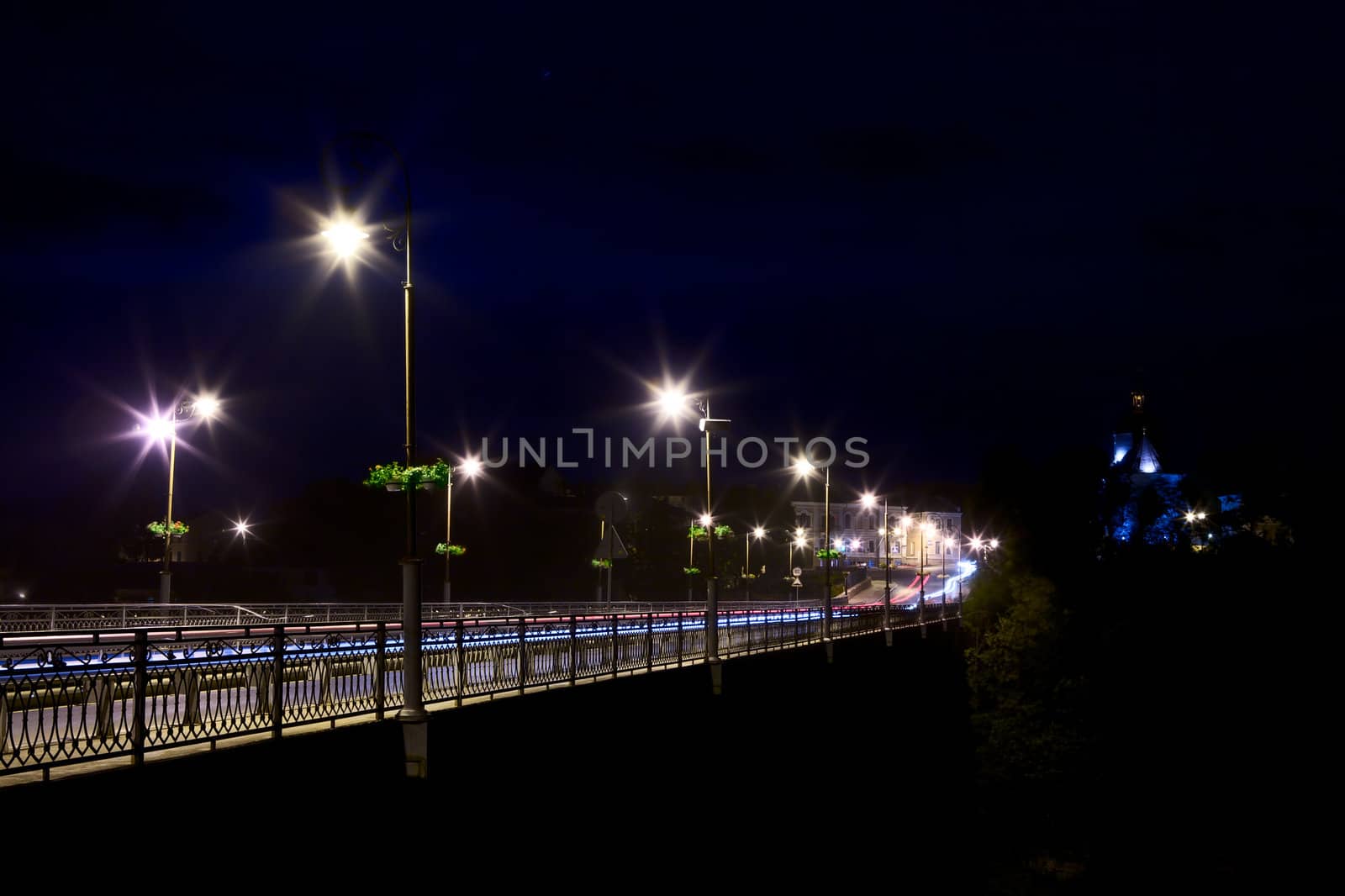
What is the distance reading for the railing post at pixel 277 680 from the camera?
54.3 ft

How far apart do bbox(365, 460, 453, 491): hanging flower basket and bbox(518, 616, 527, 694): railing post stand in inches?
230

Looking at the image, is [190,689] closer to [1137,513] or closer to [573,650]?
[573,650]

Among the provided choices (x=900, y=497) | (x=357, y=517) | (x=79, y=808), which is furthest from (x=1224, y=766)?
(x=900, y=497)

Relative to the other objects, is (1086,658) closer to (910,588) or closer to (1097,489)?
(1097,489)

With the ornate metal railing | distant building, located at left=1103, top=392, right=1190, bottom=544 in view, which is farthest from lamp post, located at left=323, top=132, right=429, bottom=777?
distant building, located at left=1103, top=392, right=1190, bottom=544

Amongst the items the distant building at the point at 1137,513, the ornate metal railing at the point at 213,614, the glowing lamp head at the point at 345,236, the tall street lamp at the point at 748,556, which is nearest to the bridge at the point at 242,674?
the ornate metal railing at the point at 213,614

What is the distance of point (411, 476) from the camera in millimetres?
18703

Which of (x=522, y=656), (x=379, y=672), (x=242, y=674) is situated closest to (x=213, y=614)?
(x=522, y=656)

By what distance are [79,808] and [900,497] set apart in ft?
611

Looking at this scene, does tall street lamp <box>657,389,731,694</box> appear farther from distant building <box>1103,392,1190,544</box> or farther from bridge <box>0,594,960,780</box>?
distant building <box>1103,392,1190,544</box>

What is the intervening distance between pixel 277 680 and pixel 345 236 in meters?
6.49

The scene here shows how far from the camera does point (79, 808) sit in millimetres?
12680

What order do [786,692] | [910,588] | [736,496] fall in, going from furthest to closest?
[736,496] → [910,588] → [786,692]

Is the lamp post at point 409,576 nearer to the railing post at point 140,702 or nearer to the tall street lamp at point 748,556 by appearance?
the railing post at point 140,702
